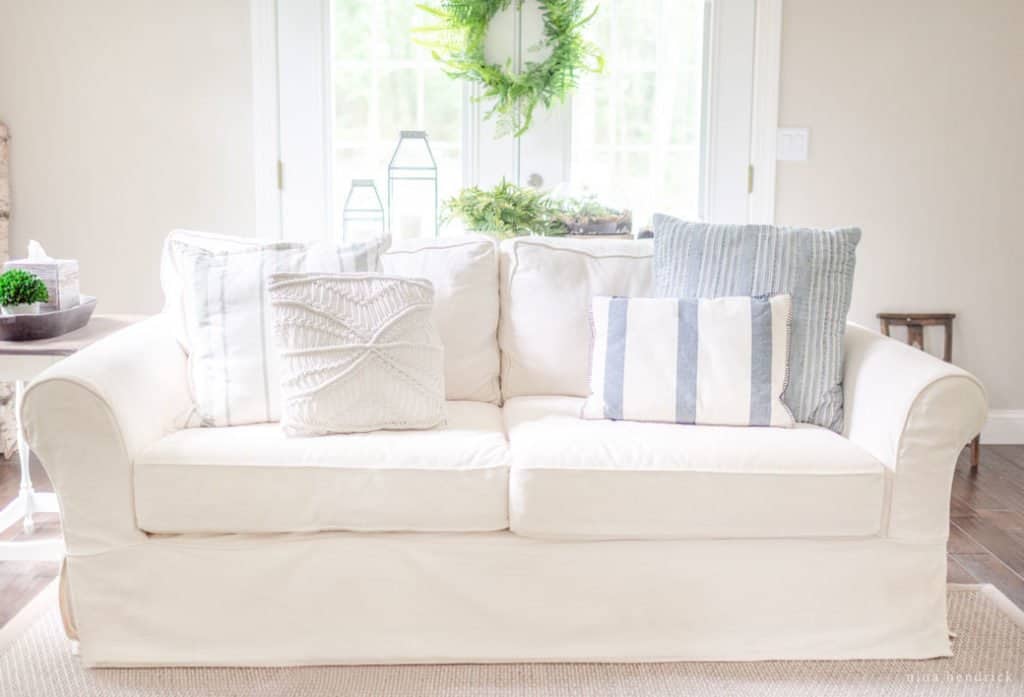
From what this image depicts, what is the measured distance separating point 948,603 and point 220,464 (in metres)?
1.76

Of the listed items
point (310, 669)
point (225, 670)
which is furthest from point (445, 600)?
point (225, 670)

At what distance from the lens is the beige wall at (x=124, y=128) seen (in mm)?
3705

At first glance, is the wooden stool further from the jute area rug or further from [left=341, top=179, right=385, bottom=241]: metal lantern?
[left=341, top=179, right=385, bottom=241]: metal lantern

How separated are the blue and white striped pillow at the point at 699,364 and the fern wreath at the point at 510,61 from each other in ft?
4.65

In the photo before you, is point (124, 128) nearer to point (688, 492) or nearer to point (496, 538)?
point (496, 538)

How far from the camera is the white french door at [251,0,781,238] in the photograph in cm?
371

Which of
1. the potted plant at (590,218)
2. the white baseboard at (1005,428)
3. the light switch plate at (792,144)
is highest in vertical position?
the light switch plate at (792,144)

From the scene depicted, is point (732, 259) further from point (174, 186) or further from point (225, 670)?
point (174, 186)

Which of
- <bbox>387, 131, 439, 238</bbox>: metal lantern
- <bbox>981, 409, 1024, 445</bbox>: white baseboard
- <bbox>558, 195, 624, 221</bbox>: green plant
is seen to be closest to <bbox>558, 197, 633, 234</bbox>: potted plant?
<bbox>558, 195, 624, 221</bbox>: green plant

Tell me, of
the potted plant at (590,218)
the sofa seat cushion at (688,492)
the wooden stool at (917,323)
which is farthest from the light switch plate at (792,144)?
the sofa seat cushion at (688,492)

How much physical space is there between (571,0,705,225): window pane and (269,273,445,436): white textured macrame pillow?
1.45 m

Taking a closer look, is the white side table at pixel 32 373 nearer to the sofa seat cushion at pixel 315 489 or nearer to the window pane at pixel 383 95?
the sofa seat cushion at pixel 315 489

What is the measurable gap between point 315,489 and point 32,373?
842 mm

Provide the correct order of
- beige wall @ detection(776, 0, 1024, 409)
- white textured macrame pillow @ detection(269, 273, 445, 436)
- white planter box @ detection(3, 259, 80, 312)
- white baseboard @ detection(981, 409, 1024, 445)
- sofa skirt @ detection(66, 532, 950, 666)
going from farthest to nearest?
white baseboard @ detection(981, 409, 1024, 445) → beige wall @ detection(776, 0, 1024, 409) → white planter box @ detection(3, 259, 80, 312) → white textured macrame pillow @ detection(269, 273, 445, 436) → sofa skirt @ detection(66, 532, 950, 666)
